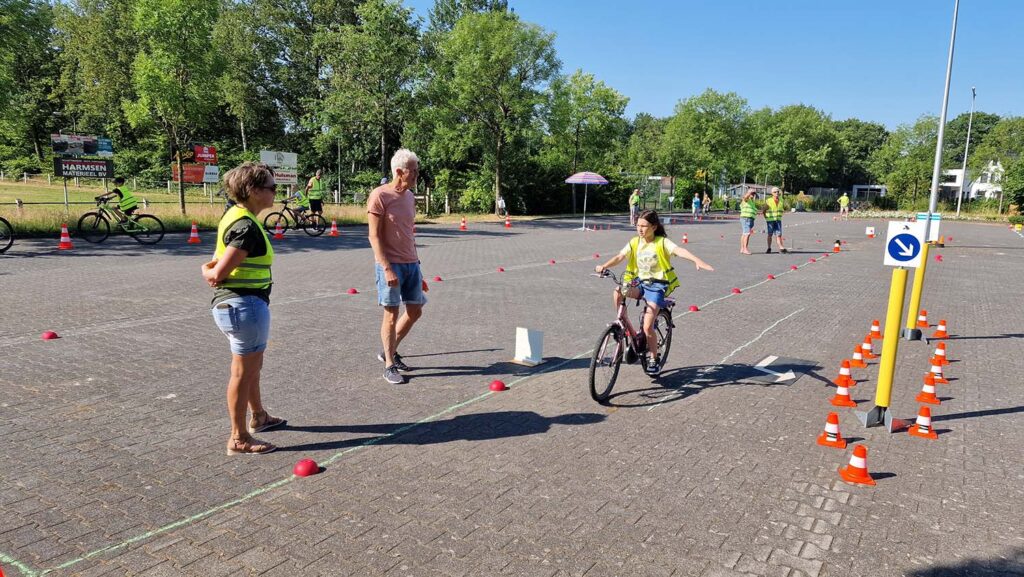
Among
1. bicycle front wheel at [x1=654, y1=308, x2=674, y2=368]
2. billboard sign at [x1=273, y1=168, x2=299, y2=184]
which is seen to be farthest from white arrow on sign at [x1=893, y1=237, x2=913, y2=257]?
billboard sign at [x1=273, y1=168, x2=299, y2=184]

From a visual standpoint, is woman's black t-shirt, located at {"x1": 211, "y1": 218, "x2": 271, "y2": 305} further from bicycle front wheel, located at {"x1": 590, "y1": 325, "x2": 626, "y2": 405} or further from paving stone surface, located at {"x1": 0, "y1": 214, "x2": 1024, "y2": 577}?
bicycle front wheel, located at {"x1": 590, "y1": 325, "x2": 626, "y2": 405}

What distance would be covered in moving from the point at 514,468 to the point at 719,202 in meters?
59.4

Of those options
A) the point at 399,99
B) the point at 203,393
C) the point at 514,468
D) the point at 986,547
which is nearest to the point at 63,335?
the point at 203,393

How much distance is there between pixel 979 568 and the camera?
9.96 feet

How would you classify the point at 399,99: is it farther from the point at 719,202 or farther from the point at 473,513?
the point at 719,202

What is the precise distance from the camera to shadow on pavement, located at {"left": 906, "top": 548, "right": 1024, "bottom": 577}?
298cm

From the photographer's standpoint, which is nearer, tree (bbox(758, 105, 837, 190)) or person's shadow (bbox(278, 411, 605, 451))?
person's shadow (bbox(278, 411, 605, 451))

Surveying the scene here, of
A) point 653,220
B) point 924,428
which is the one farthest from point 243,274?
point 924,428

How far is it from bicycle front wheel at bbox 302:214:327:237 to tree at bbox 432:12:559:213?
1698 cm

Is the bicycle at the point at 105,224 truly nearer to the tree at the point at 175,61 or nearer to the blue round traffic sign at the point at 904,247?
the tree at the point at 175,61

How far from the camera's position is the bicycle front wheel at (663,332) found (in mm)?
5988

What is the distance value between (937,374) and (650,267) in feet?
9.82

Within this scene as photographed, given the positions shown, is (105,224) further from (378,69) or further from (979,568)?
(979,568)

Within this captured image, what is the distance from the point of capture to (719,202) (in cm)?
5928
